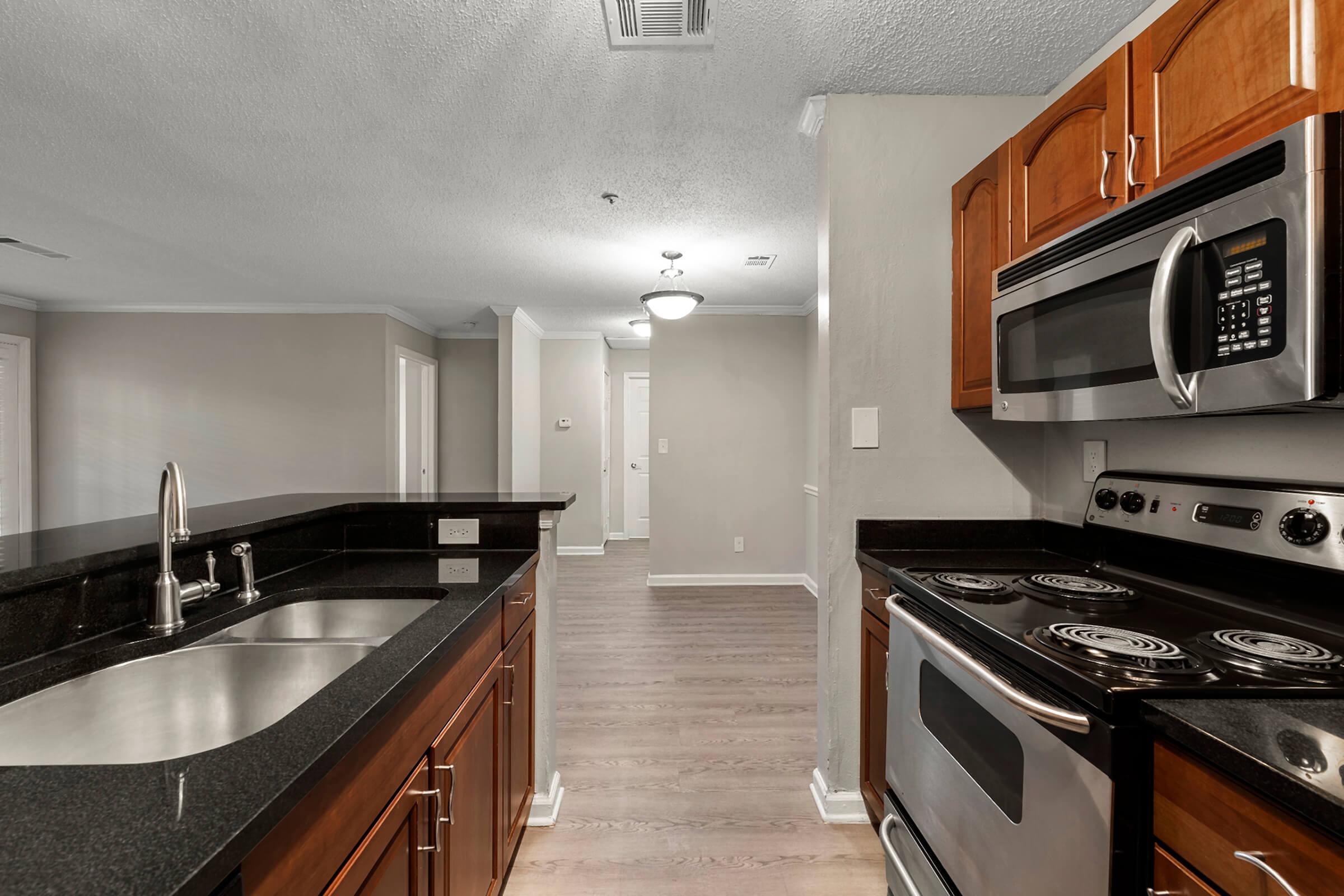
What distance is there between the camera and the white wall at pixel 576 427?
6.98 metres

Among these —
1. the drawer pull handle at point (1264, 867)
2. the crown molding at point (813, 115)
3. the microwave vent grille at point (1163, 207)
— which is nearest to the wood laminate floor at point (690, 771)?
the drawer pull handle at point (1264, 867)

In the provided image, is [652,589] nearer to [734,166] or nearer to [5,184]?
[734,166]

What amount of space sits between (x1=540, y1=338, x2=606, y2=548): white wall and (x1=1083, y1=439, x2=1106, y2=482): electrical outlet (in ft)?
18.1

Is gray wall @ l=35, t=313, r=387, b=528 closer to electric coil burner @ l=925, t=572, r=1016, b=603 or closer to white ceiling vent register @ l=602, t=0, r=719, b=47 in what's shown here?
white ceiling vent register @ l=602, t=0, r=719, b=47

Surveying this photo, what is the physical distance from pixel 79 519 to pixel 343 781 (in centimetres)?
710

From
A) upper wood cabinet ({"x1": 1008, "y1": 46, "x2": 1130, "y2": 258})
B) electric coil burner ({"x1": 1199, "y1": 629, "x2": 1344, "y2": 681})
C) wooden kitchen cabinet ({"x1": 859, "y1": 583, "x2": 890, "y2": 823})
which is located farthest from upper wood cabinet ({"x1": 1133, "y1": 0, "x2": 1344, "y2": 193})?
wooden kitchen cabinet ({"x1": 859, "y1": 583, "x2": 890, "y2": 823})

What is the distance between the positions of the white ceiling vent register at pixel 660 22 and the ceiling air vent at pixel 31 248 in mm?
4246

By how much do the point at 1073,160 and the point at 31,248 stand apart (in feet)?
18.4

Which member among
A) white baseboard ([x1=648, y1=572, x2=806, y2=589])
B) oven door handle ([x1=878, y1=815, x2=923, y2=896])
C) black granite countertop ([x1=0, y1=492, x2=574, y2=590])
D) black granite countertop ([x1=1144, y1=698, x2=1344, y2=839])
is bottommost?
white baseboard ([x1=648, y1=572, x2=806, y2=589])

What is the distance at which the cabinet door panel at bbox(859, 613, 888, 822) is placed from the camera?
1.89 meters

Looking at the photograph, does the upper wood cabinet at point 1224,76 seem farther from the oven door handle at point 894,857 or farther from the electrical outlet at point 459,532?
the electrical outlet at point 459,532

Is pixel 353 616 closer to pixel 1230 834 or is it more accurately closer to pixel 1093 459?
pixel 1230 834

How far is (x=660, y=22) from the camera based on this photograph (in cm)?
180

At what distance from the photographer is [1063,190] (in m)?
1.62
